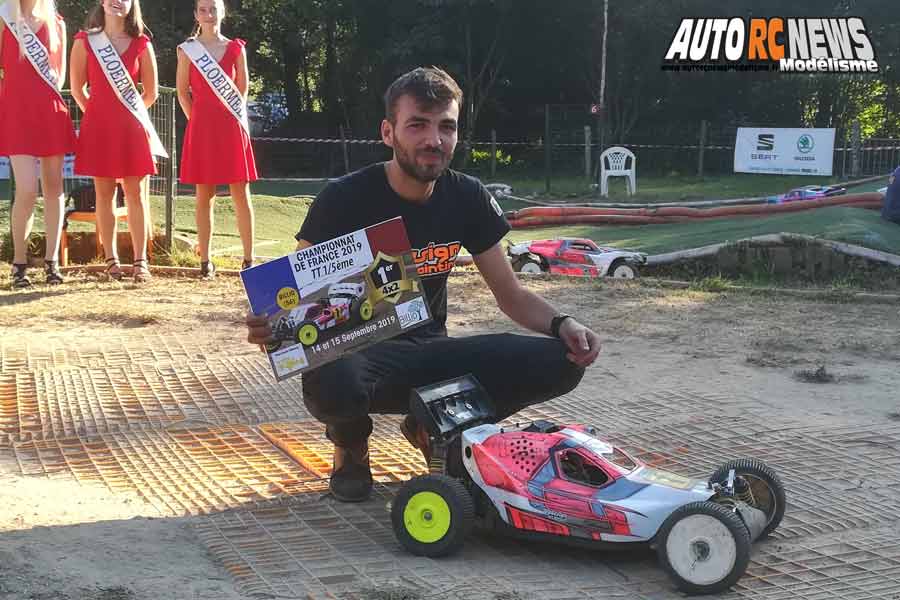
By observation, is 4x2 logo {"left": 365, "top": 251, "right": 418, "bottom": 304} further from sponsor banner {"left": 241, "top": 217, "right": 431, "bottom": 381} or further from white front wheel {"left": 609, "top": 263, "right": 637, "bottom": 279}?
white front wheel {"left": 609, "top": 263, "right": 637, "bottom": 279}

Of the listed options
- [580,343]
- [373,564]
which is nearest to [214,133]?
[580,343]

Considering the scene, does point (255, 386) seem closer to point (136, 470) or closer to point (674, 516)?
point (136, 470)

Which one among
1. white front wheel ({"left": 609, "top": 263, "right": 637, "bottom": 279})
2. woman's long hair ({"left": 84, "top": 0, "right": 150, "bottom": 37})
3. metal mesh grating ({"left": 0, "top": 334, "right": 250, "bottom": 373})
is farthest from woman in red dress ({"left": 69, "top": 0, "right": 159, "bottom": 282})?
white front wheel ({"left": 609, "top": 263, "right": 637, "bottom": 279})

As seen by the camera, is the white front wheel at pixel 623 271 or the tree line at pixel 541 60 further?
the tree line at pixel 541 60

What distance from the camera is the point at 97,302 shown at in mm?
6922

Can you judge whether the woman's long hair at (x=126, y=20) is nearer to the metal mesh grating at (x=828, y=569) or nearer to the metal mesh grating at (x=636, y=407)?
the metal mesh grating at (x=636, y=407)

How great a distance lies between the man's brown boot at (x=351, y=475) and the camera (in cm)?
361

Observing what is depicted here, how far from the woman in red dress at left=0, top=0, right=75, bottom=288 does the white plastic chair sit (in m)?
17.8

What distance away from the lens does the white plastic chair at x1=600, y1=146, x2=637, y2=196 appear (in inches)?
959

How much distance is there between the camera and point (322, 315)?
3.41 meters

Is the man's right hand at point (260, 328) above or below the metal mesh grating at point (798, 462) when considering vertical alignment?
above

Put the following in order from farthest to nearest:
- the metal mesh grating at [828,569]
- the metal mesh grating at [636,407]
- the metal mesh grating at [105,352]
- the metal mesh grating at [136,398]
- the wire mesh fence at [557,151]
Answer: the wire mesh fence at [557,151], the metal mesh grating at [105,352], the metal mesh grating at [636,407], the metal mesh grating at [136,398], the metal mesh grating at [828,569]

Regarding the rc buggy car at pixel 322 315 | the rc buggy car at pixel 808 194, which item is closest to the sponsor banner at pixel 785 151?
the rc buggy car at pixel 808 194

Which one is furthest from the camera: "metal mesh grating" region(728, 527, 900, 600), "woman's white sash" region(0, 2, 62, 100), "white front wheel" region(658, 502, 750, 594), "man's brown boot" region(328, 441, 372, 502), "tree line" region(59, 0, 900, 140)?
"tree line" region(59, 0, 900, 140)
